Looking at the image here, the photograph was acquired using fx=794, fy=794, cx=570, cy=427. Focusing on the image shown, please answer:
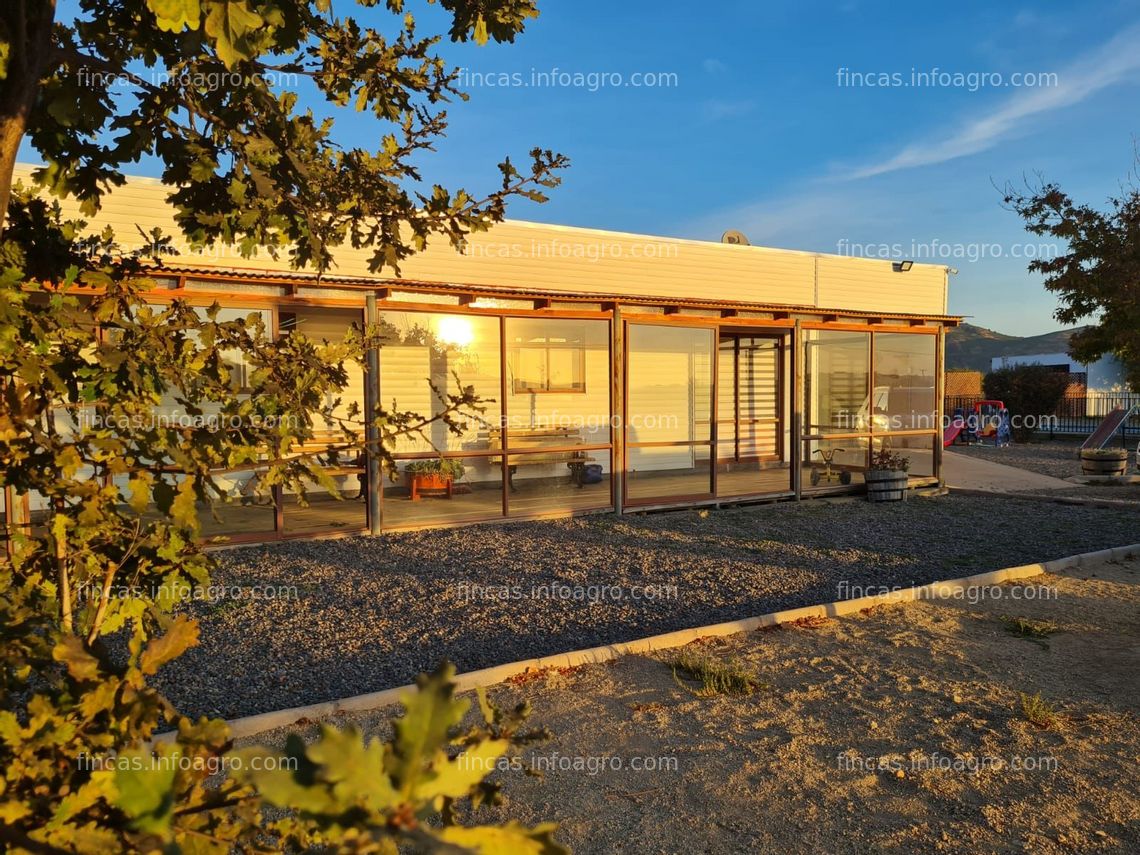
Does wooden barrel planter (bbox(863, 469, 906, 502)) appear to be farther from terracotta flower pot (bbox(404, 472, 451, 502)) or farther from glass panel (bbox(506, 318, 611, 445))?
terracotta flower pot (bbox(404, 472, 451, 502))

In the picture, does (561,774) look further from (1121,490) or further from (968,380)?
(968,380)

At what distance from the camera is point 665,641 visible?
5.67 meters

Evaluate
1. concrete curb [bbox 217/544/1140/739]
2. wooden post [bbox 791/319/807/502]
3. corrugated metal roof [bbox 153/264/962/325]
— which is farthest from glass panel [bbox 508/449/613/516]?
concrete curb [bbox 217/544/1140/739]

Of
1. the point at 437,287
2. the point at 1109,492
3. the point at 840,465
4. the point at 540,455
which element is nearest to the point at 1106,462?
the point at 1109,492

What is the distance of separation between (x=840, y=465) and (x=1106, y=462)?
642cm

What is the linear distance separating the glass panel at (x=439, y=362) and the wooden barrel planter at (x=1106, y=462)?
1237 centimetres

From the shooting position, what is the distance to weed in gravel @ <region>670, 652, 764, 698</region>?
15.6 feet

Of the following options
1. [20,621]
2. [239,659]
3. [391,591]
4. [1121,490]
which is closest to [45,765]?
[20,621]

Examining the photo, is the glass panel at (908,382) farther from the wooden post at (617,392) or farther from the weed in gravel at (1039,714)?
the weed in gravel at (1039,714)

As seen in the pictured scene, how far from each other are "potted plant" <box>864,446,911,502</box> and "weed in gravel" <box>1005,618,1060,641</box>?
7097 mm

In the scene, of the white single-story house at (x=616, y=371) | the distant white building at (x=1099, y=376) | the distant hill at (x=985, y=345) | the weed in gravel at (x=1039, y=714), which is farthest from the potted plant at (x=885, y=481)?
the distant hill at (x=985, y=345)

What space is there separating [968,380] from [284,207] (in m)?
40.8

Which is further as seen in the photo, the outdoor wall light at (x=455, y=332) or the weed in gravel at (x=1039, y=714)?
the outdoor wall light at (x=455, y=332)

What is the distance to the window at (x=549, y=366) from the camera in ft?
44.9
